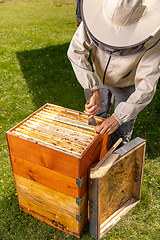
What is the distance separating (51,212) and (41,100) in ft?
9.29

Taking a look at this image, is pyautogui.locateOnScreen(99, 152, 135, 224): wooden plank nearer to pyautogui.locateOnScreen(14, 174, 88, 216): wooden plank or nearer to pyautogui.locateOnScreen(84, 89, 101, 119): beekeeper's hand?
pyautogui.locateOnScreen(14, 174, 88, 216): wooden plank

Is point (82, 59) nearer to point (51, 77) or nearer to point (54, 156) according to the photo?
point (54, 156)

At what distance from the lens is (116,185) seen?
248 centimetres

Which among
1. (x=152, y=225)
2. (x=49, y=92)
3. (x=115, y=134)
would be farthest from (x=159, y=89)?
(x=152, y=225)

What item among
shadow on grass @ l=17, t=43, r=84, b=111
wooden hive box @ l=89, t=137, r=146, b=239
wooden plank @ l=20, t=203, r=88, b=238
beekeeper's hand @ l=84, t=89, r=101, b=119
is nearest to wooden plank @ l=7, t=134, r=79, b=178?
wooden hive box @ l=89, t=137, r=146, b=239

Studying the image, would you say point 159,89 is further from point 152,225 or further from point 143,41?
point 143,41

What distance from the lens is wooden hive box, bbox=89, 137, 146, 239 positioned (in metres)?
2.22

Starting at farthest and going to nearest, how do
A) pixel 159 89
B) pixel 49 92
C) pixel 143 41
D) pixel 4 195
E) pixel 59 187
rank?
1. pixel 159 89
2. pixel 49 92
3. pixel 4 195
4. pixel 59 187
5. pixel 143 41

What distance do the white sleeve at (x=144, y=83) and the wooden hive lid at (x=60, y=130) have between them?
14.8 inches

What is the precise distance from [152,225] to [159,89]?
3663 mm

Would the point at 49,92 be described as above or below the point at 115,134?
below

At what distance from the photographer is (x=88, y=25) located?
70.9 inches

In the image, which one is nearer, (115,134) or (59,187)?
(59,187)

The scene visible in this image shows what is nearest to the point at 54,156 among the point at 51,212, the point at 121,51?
the point at 51,212
